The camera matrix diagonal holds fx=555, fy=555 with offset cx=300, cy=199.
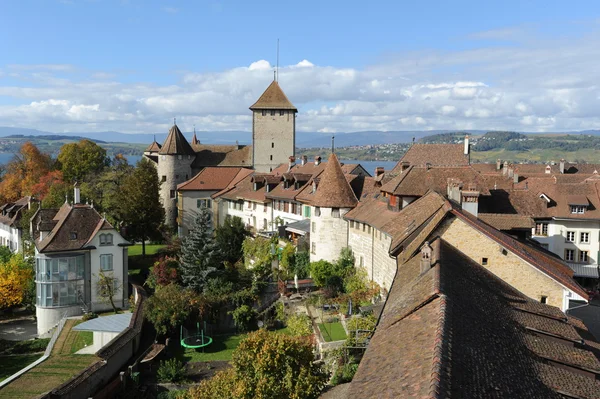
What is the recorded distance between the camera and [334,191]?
3706 cm

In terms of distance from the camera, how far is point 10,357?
3256 centimetres

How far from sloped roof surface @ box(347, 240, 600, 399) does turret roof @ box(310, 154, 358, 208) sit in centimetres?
1834

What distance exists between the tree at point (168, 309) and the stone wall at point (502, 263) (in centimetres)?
1853

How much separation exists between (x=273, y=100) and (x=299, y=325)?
136 ft

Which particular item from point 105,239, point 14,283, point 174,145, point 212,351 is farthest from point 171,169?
point 212,351

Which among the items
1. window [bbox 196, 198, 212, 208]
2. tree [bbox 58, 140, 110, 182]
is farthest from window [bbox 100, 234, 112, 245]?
tree [bbox 58, 140, 110, 182]

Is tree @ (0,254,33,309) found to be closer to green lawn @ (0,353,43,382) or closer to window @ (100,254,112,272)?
window @ (100,254,112,272)

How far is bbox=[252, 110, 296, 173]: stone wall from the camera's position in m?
65.9

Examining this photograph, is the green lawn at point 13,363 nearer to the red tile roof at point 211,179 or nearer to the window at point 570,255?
the red tile roof at point 211,179

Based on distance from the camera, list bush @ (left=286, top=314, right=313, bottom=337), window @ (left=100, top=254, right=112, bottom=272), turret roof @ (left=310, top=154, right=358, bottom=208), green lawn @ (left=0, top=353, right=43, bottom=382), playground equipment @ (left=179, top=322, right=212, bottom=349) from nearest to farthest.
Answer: bush @ (left=286, top=314, right=313, bottom=337), green lawn @ (left=0, top=353, right=43, bottom=382), playground equipment @ (left=179, top=322, right=212, bottom=349), turret roof @ (left=310, top=154, right=358, bottom=208), window @ (left=100, top=254, right=112, bottom=272)

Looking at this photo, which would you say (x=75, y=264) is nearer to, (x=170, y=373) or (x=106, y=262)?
(x=106, y=262)

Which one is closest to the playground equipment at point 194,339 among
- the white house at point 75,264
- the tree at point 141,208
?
the white house at point 75,264

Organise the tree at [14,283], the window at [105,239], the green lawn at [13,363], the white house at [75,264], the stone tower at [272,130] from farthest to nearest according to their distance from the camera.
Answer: the stone tower at [272,130]
the tree at [14,283]
the window at [105,239]
the white house at [75,264]
the green lawn at [13,363]

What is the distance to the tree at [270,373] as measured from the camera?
17.4 metres
